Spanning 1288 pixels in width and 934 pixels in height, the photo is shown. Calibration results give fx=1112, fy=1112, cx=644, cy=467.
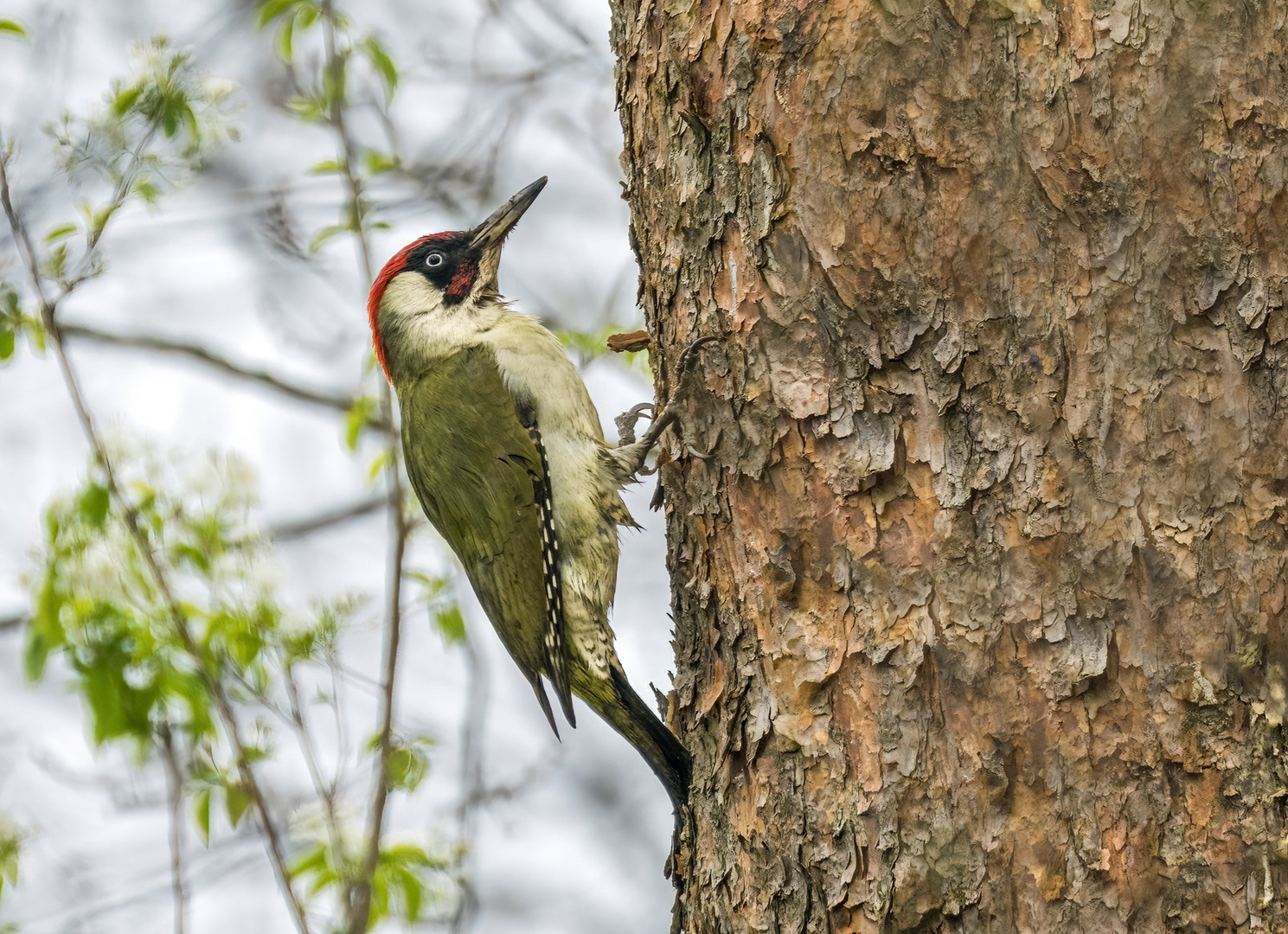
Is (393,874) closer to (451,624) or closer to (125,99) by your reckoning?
(451,624)

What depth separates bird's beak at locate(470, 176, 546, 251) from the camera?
13.4ft

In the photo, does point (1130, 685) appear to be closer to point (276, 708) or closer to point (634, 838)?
point (276, 708)

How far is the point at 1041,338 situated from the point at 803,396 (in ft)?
1.56

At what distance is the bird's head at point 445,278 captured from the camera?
4066 mm

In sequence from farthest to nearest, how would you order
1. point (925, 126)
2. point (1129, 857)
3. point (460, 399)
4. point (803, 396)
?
point (460, 399) → point (803, 396) → point (925, 126) → point (1129, 857)

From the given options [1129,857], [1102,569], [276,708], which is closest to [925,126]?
[1102,569]

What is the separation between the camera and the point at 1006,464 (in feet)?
6.31

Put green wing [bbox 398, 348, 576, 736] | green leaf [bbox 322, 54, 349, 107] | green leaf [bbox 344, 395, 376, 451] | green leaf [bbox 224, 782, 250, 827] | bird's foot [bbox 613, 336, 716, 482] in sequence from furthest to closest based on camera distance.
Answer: green leaf [bbox 344, 395, 376, 451] → green leaf [bbox 224, 782, 250, 827] → green wing [bbox 398, 348, 576, 736] → green leaf [bbox 322, 54, 349, 107] → bird's foot [bbox 613, 336, 716, 482]

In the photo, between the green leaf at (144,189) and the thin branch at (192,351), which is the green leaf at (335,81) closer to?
the green leaf at (144,189)

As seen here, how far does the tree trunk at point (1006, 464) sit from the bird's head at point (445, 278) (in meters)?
1.90

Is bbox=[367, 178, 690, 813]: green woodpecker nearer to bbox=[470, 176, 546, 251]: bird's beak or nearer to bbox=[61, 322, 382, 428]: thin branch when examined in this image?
bbox=[470, 176, 546, 251]: bird's beak

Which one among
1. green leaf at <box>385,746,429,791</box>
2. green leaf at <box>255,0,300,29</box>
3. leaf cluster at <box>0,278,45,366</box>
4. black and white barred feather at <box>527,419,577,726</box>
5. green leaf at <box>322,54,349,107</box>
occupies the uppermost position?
green leaf at <box>255,0,300,29</box>

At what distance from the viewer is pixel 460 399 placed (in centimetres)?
371

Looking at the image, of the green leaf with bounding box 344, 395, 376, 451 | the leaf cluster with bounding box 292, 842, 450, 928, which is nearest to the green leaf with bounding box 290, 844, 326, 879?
the leaf cluster with bounding box 292, 842, 450, 928
